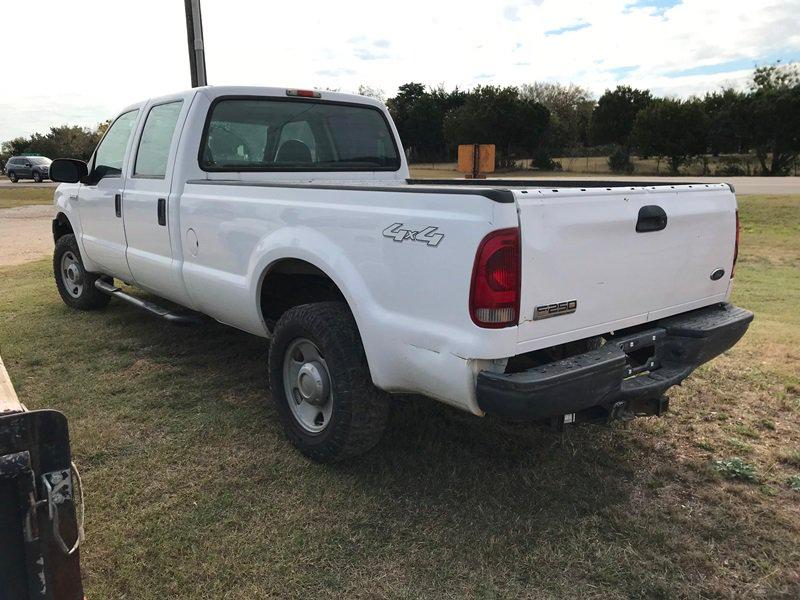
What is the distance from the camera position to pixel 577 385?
261 cm

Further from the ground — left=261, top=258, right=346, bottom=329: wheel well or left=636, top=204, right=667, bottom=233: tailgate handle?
left=636, top=204, right=667, bottom=233: tailgate handle

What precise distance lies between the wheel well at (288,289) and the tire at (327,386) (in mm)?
318

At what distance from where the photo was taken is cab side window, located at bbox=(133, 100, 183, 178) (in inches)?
182

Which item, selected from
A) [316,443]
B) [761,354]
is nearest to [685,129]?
[761,354]

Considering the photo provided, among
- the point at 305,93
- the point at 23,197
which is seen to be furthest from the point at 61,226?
the point at 23,197

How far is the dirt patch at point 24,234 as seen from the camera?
11164 millimetres

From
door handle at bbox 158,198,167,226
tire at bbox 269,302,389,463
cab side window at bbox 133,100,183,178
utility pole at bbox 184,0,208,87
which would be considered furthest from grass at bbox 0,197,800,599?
utility pole at bbox 184,0,208,87

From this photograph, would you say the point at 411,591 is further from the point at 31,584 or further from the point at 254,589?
the point at 31,584

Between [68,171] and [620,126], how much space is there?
167 ft

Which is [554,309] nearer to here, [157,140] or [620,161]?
[157,140]

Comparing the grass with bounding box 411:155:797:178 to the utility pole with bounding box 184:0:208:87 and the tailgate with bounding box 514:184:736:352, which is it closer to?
the utility pole with bounding box 184:0:208:87

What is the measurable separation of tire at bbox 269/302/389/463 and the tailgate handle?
1.39m

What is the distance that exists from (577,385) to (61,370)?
397 centimetres

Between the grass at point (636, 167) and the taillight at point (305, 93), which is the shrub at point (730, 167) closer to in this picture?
the grass at point (636, 167)
